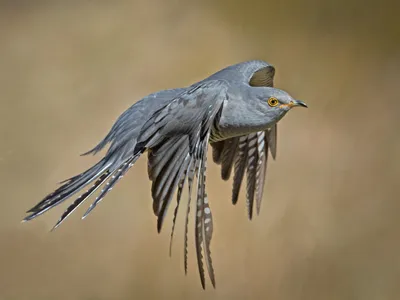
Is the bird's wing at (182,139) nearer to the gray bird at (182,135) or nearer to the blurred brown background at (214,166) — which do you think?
the gray bird at (182,135)

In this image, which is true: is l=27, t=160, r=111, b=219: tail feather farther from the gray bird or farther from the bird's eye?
the bird's eye

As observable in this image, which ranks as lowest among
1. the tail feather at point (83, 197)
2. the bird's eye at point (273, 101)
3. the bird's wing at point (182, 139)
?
the tail feather at point (83, 197)

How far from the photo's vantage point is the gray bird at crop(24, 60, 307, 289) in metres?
1.00

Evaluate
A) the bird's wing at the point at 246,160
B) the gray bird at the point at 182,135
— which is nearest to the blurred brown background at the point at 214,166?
the bird's wing at the point at 246,160

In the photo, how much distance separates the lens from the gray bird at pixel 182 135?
3.27 feet

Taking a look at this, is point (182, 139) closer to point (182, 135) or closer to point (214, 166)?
point (182, 135)

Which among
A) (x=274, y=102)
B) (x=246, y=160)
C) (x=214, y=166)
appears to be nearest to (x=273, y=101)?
(x=274, y=102)

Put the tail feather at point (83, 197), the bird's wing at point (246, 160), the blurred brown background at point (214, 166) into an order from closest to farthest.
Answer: the tail feather at point (83, 197) → the bird's wing at point (246, 160) → the blurred brown background at point (214, 166)

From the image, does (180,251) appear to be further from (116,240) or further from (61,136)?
(61,136)

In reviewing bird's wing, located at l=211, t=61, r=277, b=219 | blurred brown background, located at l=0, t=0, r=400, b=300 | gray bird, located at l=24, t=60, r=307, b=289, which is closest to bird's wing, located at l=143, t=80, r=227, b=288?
gray bird, located at l=24, t=60, r=307, b=289

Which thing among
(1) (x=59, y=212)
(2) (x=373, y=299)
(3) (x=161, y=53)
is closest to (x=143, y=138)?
(1) (x=59, y=212)

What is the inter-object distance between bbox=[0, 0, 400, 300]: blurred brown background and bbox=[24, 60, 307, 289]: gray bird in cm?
61

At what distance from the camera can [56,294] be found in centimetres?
167

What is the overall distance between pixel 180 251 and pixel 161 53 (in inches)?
23.0
